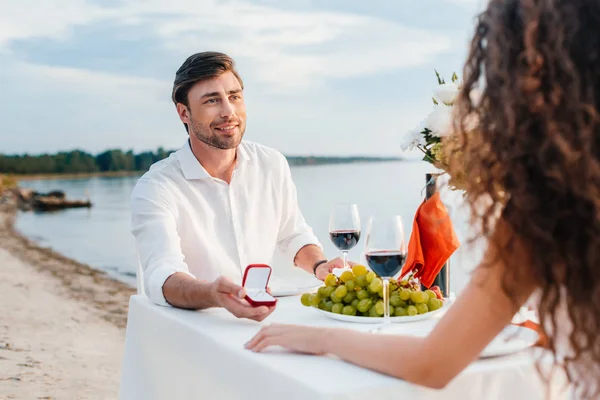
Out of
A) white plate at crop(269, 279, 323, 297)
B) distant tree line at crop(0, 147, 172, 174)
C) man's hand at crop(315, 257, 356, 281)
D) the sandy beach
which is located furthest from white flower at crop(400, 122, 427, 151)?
distant tree line at crop(0, 147, 172, 174)

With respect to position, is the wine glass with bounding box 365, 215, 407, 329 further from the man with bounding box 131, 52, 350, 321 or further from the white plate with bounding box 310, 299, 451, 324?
the man with bounding box 131, 52, 350, 321

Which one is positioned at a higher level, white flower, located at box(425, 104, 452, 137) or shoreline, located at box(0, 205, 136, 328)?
white flower, located at box(425, 104, 452, 137)

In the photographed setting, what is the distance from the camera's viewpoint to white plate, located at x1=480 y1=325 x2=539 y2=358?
1553mm

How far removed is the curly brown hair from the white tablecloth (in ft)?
0.83

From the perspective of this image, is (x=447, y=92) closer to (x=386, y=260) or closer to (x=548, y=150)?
(x=386, y=260)

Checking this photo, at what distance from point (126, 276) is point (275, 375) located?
14.6m

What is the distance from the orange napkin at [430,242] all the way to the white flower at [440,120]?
0.21 m

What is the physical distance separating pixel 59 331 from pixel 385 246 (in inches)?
258

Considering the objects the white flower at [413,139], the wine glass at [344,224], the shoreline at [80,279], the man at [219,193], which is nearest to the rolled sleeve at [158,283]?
the man at [219,193]

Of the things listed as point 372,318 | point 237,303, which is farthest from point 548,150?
point 237,303

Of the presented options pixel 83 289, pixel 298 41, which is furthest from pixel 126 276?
pixel 298 41

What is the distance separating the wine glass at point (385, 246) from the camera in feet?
5.82

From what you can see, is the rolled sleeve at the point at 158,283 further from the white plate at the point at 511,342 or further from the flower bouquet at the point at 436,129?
the white plate at the point at 511,342

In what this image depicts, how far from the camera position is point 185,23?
29578mm
